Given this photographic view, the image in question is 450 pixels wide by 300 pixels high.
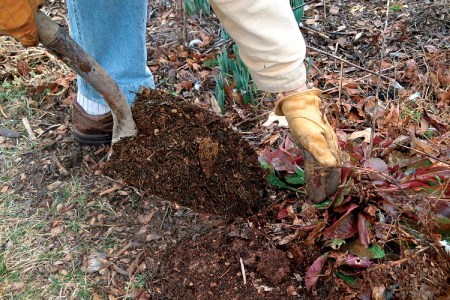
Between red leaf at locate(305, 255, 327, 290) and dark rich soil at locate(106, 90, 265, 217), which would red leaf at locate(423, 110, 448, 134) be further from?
red leaf at locate(305, 255, 327, 290)

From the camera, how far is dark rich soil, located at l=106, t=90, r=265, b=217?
2.07m

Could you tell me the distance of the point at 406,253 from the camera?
4.99ft

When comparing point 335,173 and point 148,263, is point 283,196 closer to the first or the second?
point 335,173

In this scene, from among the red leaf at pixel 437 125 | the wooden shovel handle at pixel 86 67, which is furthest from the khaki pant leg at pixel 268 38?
the red leaf at pixel 437 125

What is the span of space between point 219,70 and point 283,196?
1.02m

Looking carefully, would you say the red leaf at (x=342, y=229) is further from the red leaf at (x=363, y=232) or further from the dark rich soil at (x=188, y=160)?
the dark rich soil at (x=188, y=160)

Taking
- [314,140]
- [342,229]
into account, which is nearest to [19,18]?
[314,140]

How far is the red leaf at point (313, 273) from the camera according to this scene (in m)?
1.77

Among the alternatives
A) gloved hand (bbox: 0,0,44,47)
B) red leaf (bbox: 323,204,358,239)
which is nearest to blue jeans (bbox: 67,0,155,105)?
gloved hand (bbox: 0,0,44,47)

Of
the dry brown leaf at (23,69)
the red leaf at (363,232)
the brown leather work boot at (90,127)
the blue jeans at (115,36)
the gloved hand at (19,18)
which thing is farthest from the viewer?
the dry brown leaf at (23,69)

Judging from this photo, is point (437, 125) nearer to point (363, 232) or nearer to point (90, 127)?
point (363, 232)

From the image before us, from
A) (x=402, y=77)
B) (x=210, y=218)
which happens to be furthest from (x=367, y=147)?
(x=402, y=77)

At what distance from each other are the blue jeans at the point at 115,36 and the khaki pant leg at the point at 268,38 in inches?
27.5

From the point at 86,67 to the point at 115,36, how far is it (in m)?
0.44
